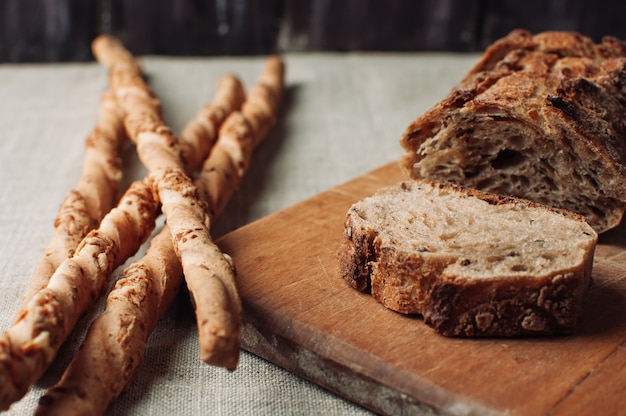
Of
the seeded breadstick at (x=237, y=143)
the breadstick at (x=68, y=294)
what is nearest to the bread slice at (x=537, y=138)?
the seeded breadstick at (x=237, y=143)

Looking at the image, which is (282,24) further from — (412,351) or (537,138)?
(412,351)

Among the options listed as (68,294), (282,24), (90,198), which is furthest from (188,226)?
(282,24)

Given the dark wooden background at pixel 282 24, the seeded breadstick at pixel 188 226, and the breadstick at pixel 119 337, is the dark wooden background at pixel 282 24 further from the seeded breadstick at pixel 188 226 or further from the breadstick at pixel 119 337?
the breadstick at pixel 119 337

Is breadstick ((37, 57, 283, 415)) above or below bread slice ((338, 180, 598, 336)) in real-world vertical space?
below

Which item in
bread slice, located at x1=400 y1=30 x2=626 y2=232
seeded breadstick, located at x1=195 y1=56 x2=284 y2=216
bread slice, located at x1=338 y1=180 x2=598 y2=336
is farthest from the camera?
seeded breadstick, located at x1=195 y1=56 x2=284 y2=216

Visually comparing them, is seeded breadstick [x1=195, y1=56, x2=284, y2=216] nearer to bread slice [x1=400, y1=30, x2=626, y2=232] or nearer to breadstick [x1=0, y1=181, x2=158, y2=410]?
breadstick [x1=0, y1=181, x2=158, y2=410]

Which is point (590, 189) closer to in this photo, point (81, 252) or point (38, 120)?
point (81, 252)

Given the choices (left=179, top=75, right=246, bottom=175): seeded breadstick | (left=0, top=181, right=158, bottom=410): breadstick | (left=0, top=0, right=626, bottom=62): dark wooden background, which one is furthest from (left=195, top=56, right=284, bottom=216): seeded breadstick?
(left=0, top=0, right=626, bottom=62): dark wooden background
